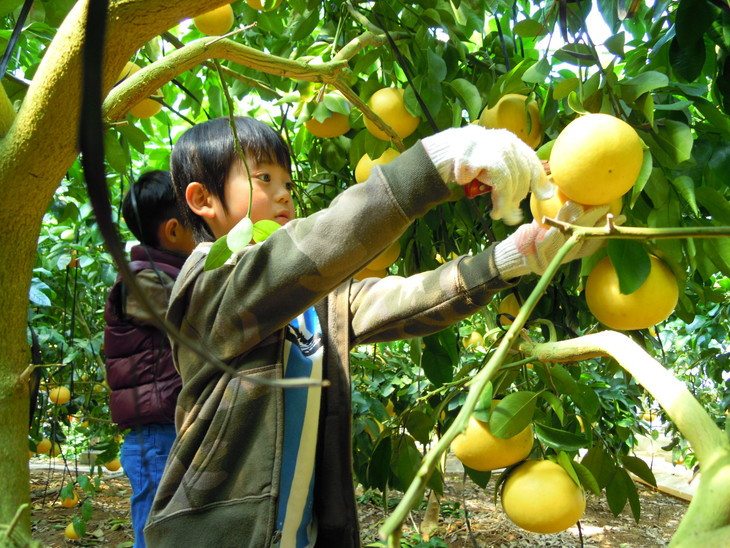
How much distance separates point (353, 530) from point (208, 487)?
0.32 meters

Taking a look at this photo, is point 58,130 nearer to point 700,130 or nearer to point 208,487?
point 208,487

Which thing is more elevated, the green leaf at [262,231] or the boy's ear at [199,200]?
the boy's ear at [199,200]

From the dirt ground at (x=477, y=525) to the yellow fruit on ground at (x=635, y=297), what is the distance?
2270mm

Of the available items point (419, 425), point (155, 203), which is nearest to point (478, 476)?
point (419, 425)

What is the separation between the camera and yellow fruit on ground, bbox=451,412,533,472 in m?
1.18

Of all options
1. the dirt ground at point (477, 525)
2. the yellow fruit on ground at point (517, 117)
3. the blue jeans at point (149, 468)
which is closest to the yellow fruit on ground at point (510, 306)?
the yellow fruit on ground at point (517, 117)

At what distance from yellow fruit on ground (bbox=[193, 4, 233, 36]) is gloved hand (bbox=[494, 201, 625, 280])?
100cm

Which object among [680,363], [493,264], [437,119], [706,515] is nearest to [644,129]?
[493,264]

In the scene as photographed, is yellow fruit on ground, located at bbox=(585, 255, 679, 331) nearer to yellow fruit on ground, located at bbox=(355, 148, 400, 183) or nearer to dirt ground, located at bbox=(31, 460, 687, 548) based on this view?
yellow fruit on ground, located at bbox=(355, 148, 400, 183)

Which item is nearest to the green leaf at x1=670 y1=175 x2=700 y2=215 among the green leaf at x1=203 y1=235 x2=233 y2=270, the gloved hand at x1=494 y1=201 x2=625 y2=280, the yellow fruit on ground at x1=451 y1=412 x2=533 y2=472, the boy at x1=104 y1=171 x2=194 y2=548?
the gloved hand at x1=494 y1=201 x2=625 y2=280

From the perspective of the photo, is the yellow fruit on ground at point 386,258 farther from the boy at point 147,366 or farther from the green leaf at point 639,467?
the green leaf at point 639,467

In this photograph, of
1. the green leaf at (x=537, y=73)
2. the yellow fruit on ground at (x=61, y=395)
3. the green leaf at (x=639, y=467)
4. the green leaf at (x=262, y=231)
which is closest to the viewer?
the green leaf at (x=262, y=231)

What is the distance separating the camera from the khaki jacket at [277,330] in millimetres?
925

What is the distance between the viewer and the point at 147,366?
183cm
